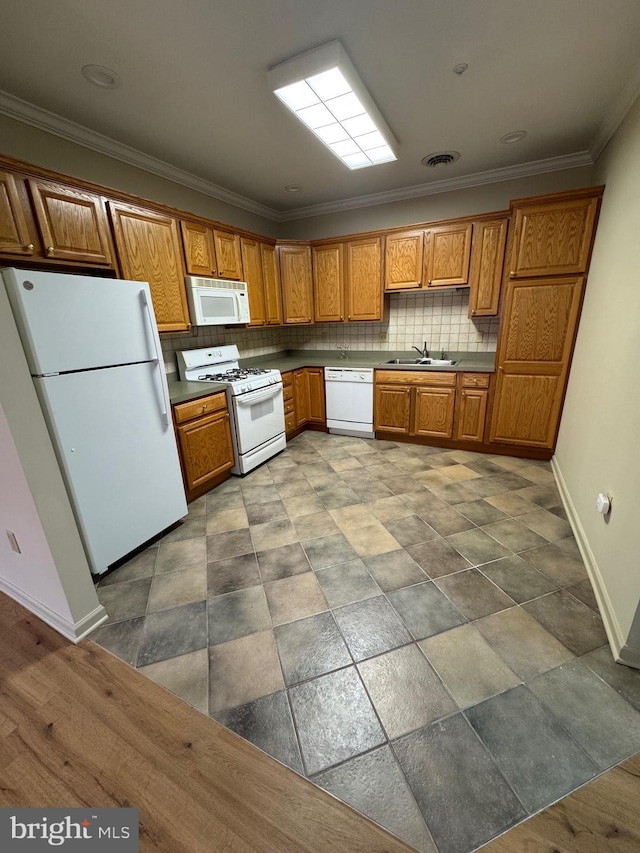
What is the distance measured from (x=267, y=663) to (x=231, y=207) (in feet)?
13.7

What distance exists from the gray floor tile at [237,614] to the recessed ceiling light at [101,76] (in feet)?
9.57

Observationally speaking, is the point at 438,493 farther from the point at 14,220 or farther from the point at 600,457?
the point at 14,220

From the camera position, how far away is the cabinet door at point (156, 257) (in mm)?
2354

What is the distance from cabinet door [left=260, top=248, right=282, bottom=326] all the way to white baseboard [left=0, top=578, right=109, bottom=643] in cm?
318

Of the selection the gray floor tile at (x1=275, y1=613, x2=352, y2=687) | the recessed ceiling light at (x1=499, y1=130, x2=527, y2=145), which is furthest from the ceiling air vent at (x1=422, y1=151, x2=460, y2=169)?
the gray floor tile at (x1=275, y1=613, x2=352, y2=687)

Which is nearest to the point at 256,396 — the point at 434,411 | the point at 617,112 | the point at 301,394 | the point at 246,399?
the point at 246,399

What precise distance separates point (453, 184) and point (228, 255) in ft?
8.00

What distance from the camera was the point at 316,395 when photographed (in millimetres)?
4262

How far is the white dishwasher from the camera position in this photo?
3934 millimetres

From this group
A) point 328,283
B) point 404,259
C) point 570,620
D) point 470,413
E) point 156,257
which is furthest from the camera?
point 328,283

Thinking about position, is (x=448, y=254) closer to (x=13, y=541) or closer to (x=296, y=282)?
(x=296, y=282)

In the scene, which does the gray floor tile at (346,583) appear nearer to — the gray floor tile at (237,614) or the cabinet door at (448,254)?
the gray floor tile at (237,614)

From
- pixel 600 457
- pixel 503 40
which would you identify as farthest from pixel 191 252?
pixel 600 457

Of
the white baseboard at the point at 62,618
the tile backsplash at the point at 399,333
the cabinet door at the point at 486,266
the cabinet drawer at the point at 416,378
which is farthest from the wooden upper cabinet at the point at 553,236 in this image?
the white baseboard at the point at 62,618
